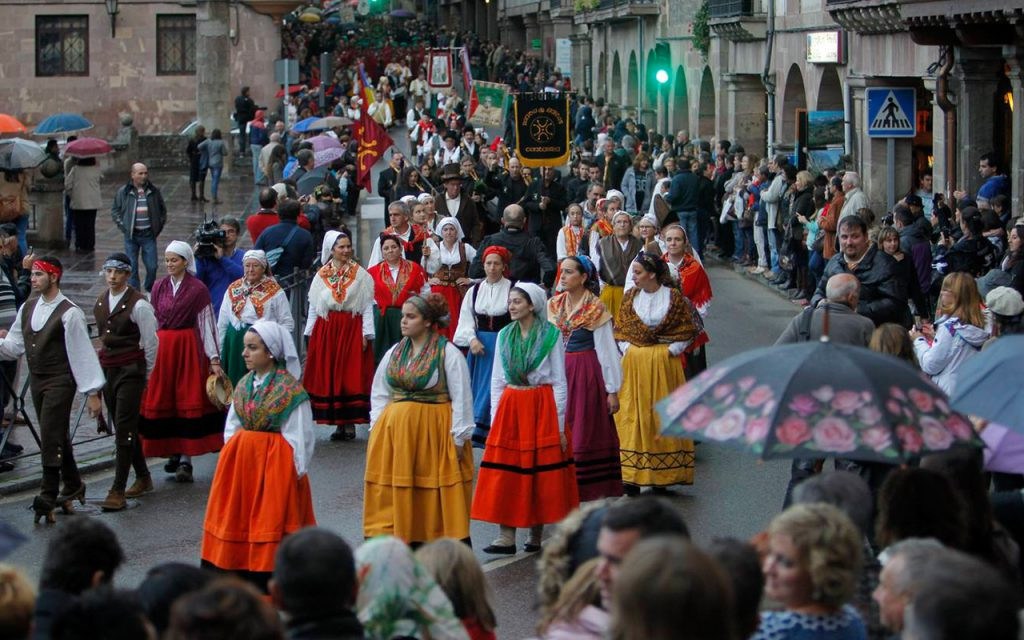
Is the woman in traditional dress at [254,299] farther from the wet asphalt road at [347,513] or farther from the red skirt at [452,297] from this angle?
the red skirt at [452,297]

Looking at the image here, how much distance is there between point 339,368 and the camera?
1386 centimetres

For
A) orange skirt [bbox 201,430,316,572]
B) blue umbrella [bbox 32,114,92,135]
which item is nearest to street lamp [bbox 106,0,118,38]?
blue umbrella [bbox 32,114,92,135]

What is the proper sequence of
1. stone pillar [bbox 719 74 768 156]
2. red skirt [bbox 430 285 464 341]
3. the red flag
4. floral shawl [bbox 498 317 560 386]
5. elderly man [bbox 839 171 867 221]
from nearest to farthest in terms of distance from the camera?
floral shawl [bbox 498 317 560 386] → red skirt [bbox 430 285 464 341] → elderly man [bbox 839 171 867 221] → the red flag → stone pillar [bbox 719 74 768 156]

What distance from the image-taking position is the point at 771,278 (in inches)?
895

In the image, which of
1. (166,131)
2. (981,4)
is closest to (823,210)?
(981,4)

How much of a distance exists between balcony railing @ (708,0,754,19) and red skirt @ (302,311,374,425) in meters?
20.1

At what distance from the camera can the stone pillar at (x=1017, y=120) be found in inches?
751

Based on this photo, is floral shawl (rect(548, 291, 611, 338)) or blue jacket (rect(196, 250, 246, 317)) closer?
floral shawl (rect(548, 291, 611, 338))

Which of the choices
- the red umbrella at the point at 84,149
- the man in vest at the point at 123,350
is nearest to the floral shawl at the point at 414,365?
the man in vest at the point at 123,350

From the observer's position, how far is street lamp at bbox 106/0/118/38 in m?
39.2

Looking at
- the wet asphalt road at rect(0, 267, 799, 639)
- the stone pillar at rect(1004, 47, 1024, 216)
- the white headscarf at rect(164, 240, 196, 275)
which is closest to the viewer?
the wet asphalt road at rect(0, 267, 799, 639)

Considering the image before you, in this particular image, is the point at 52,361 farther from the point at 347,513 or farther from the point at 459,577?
the point at 459,577

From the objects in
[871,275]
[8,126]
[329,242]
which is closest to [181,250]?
[329,242]

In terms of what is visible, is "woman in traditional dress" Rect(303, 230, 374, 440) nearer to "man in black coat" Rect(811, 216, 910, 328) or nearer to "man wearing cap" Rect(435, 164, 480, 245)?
"man in black coat" Rect(811, 216, 910, 328)
